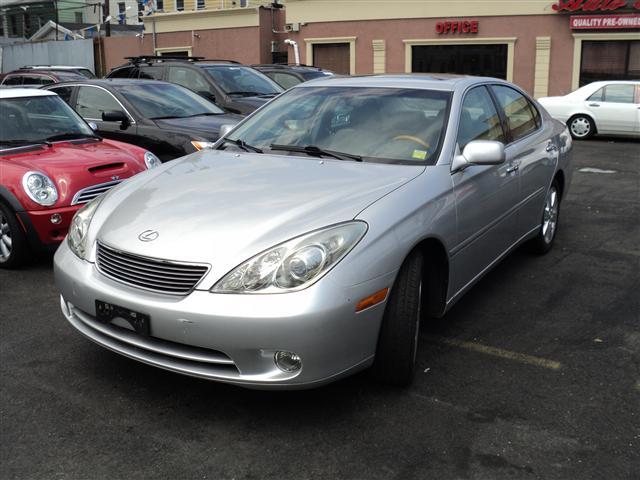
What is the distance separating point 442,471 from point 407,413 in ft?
1.59

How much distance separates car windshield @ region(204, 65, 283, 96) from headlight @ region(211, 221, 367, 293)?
823 centimetres

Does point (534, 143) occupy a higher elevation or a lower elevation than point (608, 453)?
higher

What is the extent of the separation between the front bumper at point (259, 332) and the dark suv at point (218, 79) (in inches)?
297

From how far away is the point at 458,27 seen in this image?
920 inches

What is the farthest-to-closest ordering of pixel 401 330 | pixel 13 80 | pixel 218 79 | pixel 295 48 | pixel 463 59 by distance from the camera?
pixel 295 48
pixel 463 59
pixel 13 80
pixel 218 79
pixel 401 330

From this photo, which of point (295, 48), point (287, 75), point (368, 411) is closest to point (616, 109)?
point (287, 75)

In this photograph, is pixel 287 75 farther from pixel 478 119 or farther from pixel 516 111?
pixel 478 119

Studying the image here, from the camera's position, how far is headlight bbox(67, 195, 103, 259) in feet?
11.8

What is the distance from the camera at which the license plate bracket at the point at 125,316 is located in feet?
10.2

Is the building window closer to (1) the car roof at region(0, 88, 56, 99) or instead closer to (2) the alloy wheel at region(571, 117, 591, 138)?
(2) the alloy wheel at region(571, 117, 591, 138)

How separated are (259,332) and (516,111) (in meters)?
3.31

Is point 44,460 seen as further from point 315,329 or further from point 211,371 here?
point 315,329

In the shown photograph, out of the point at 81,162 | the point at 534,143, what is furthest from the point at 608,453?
the point at 81,162

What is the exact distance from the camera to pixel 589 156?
492 inches
